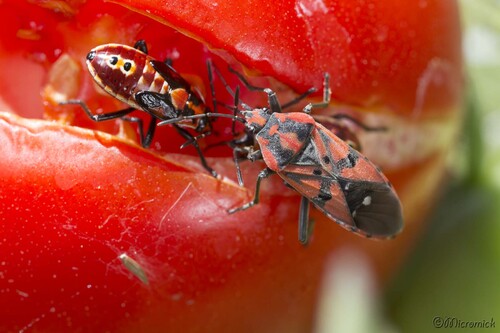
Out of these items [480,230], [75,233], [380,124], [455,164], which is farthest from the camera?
[455,164]

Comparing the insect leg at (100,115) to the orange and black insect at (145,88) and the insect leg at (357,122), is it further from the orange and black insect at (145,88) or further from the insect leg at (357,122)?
the insect leg at (357,122)

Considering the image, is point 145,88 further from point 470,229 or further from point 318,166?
point 470,229

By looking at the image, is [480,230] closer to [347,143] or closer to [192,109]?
[347,143]

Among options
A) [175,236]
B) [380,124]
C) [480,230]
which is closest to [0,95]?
[175,236]

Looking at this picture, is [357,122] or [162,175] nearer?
[162,175]

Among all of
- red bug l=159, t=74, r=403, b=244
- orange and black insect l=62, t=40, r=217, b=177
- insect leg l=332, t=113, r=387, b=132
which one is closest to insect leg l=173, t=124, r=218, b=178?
orange and black insect l=62, t=40, r=217, b=177

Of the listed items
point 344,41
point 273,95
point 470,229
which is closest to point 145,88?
point 273,95
